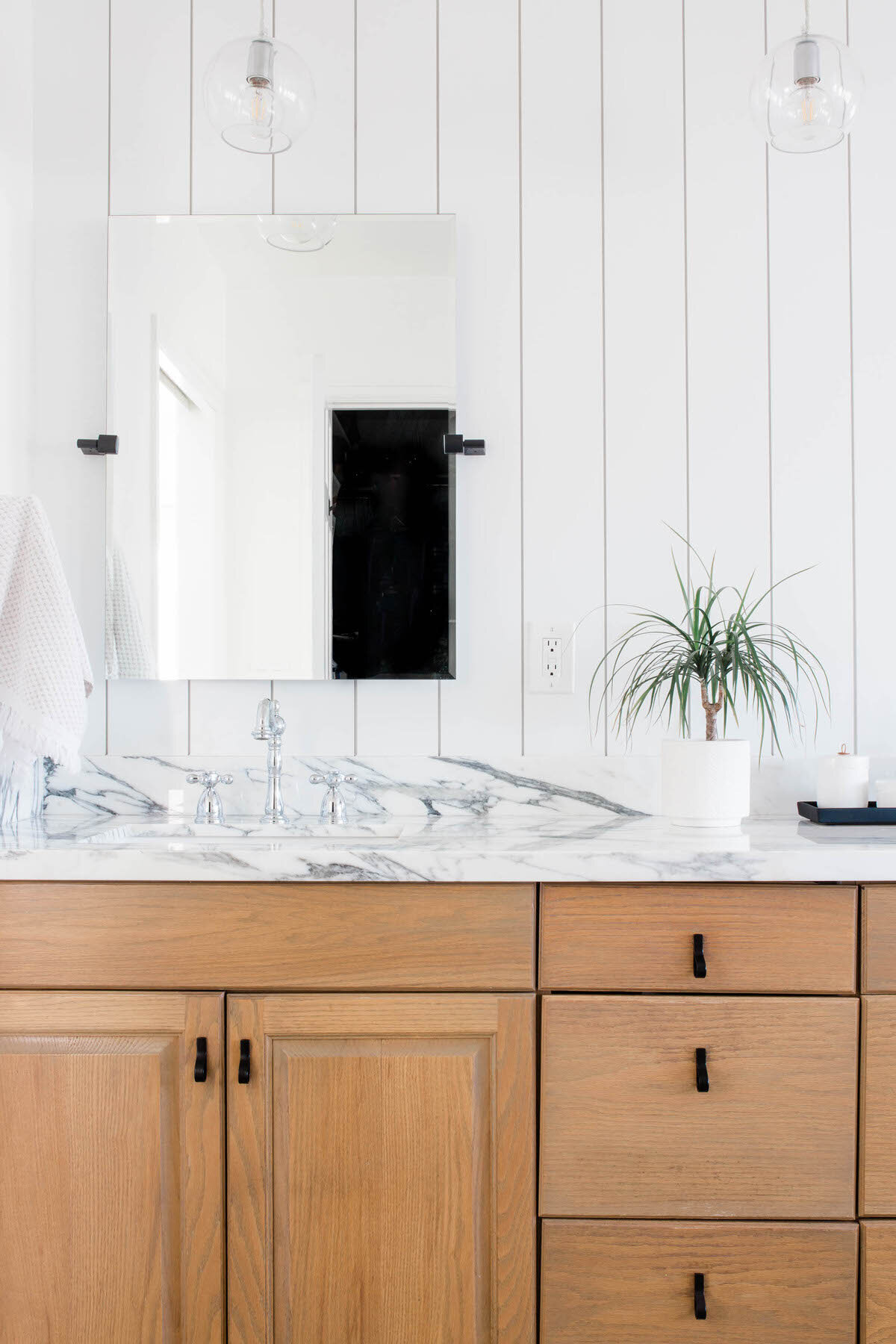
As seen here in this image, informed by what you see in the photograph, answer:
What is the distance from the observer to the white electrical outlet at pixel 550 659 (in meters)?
1.68

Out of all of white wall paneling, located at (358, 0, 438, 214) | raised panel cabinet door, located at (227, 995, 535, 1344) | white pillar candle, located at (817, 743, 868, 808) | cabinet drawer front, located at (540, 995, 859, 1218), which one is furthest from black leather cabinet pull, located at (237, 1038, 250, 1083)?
white wall paneling, located at (358, 0, 438, 214)

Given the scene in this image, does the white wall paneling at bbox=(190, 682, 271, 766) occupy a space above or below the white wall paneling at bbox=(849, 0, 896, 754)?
below

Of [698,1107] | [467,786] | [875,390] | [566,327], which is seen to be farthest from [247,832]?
[875,390]

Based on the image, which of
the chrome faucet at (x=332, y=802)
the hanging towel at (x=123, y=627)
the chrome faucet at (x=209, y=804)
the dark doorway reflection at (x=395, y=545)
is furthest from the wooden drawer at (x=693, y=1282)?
the hanging towel at (x=123, y=627)

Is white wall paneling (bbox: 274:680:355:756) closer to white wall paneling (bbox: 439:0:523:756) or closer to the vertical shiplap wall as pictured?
the vertical shiplap wall

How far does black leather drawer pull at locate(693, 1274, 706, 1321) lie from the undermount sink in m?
0.70

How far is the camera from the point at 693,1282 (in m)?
1.20

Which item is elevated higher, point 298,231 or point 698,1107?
point 298,231

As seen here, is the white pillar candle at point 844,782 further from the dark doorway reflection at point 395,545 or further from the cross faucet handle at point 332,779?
the cross faucet handle at point 332,779

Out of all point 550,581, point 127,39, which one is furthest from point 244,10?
point 550,581

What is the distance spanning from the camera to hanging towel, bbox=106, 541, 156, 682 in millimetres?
1679

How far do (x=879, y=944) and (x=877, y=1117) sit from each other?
0.71 ft

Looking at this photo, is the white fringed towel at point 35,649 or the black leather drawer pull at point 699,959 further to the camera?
the white fringed towel at point 35,649

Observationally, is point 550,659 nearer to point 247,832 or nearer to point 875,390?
point 247,832
